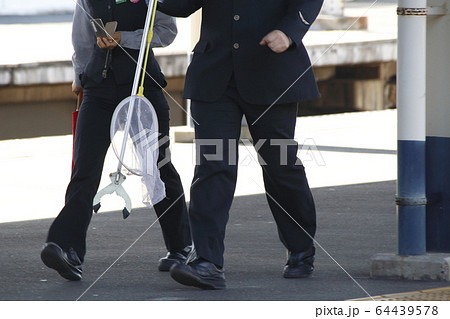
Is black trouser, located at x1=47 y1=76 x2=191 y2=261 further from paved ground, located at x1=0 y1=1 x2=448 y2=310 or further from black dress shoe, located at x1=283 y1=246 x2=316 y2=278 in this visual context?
black dress shoe, located at x1=283 y1=246 x2=316 y2=278

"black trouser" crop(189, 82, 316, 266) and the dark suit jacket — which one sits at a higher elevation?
the dark suit jacket

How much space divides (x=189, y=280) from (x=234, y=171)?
56 centimetres

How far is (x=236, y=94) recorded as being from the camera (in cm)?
557

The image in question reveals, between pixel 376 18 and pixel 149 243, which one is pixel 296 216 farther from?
pixel 376 18

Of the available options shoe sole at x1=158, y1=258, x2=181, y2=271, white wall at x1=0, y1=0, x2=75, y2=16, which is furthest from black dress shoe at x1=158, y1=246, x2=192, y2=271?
white wall at x1=0, y1=0, x2=75, y2=16

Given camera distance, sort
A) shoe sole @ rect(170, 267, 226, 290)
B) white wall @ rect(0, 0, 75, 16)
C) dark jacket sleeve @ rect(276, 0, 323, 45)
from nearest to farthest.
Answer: shoe sole @ rect(170, 267, 226, 290) < dark jacket sleeve @ rect(276, 0, 323, 45) < white wall @ rect(0, 0, 75, 16)

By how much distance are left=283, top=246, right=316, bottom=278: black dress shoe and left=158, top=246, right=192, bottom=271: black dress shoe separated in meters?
0.57

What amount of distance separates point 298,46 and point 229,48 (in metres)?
0.32

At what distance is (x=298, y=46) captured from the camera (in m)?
5.58

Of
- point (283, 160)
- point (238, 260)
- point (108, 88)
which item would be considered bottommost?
point (238, 260)

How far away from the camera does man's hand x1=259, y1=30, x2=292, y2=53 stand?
536 cm

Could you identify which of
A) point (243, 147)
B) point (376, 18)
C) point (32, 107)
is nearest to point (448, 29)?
point (243, 147)

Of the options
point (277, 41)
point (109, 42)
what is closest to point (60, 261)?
point (109, 42)

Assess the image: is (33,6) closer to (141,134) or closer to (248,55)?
(141,134)
